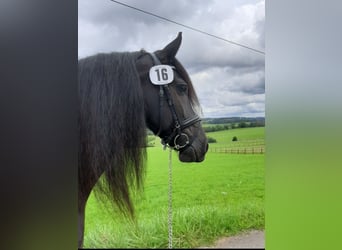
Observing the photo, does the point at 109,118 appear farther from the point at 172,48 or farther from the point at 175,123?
the point at 172,48

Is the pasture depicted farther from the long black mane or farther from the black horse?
the long black mane

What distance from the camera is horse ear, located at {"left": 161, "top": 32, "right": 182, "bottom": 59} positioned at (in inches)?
107

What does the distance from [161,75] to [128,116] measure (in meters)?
0.42

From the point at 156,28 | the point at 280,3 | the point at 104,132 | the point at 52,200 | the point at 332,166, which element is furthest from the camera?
the point at 156,28

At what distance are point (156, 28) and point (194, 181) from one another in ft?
4.36

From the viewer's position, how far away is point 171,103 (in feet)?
8.38

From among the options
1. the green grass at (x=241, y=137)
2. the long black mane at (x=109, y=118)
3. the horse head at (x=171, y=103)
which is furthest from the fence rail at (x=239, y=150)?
the long black mane at (x=109, y=118)

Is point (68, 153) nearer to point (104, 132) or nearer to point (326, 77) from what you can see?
point (104, 132)

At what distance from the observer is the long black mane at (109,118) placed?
2.40 meters

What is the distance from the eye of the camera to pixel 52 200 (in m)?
1.45

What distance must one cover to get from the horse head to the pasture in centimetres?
18

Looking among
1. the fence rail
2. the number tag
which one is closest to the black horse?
the number tag

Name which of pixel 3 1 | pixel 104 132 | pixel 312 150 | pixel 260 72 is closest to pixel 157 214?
pixel 104 132

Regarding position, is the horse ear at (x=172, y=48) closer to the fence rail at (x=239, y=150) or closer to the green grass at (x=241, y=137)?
the green grass at (x=241, y=137)
